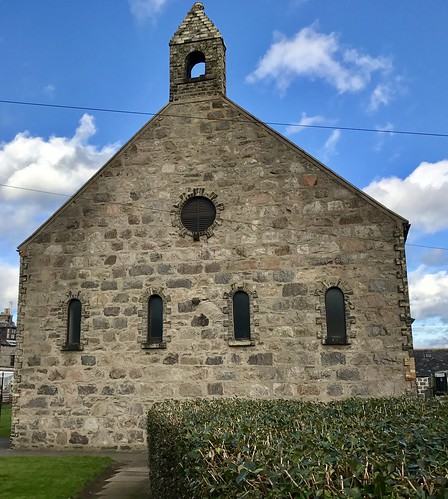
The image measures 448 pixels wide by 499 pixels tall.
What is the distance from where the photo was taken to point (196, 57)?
17297mm

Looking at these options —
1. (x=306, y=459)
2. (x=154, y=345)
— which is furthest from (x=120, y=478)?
(x=306, y=459)

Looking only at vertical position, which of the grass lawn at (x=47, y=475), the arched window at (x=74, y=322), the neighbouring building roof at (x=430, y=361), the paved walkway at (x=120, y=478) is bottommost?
the paved walkway at (x=120, y=478)

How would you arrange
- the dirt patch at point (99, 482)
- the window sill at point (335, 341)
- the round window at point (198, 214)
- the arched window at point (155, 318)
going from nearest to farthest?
the dirt patch at point (99, 482) → the window sill at point (335, 341) → the arched window at point (155, 318) → the round window at point (198, 214)

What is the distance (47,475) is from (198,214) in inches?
308

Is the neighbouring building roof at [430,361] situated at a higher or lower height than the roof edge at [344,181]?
lower

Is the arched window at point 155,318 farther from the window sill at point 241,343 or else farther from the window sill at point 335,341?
the window sill at point 335,341

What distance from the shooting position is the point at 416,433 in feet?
14.9

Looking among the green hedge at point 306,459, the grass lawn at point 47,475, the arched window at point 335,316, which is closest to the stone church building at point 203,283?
the arched window at point 335,316

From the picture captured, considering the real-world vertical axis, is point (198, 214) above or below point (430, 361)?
above

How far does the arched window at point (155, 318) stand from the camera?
1509 cm

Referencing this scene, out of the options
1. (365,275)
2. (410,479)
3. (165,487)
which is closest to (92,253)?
(365,275)

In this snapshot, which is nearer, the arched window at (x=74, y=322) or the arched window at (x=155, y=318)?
the arched window at (x=155, y=318)

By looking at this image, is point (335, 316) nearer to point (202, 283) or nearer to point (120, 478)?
point (202, 283)

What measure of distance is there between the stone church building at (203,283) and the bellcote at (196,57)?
8 centimetres
